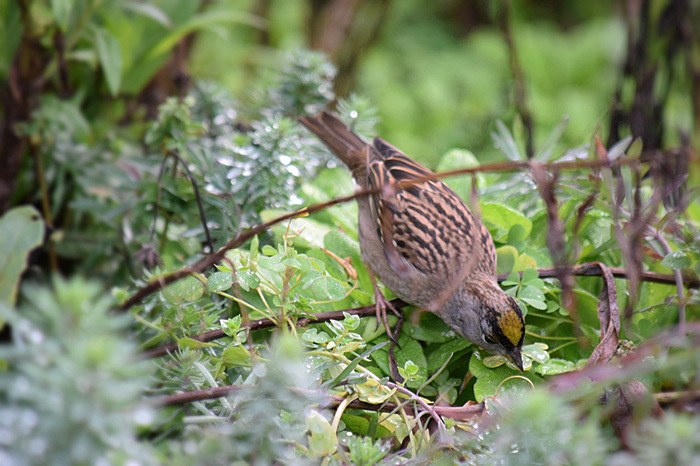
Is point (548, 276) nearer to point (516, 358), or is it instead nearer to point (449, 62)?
point (516, 358)

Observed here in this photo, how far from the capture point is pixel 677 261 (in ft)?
6.74

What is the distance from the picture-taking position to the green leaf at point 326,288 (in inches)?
80.7

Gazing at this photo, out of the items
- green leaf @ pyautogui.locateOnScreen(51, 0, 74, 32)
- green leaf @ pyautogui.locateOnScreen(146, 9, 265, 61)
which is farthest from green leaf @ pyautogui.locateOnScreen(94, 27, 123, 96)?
green leaf @ pyautogui.locateOnScreen(146, 9, 265, 61)

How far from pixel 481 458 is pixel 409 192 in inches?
59.1

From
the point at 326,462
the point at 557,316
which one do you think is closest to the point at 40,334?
the point at 326,462

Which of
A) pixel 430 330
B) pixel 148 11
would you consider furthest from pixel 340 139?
pixel 430 330

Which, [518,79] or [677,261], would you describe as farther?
[518,79]

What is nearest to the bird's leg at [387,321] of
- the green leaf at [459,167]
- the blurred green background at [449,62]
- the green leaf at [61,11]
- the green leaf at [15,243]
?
the green leaf at [459,167]

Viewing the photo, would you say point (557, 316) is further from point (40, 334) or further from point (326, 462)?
point (40, 334)

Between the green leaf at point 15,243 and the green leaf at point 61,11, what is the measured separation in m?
0.83

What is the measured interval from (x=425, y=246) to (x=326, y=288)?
76cm

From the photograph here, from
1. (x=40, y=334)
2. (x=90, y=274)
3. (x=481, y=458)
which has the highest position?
(x=40, y=334)

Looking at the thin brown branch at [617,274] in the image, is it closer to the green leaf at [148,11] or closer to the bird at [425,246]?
the bird at [425,246]

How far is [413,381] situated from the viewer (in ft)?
6.64
